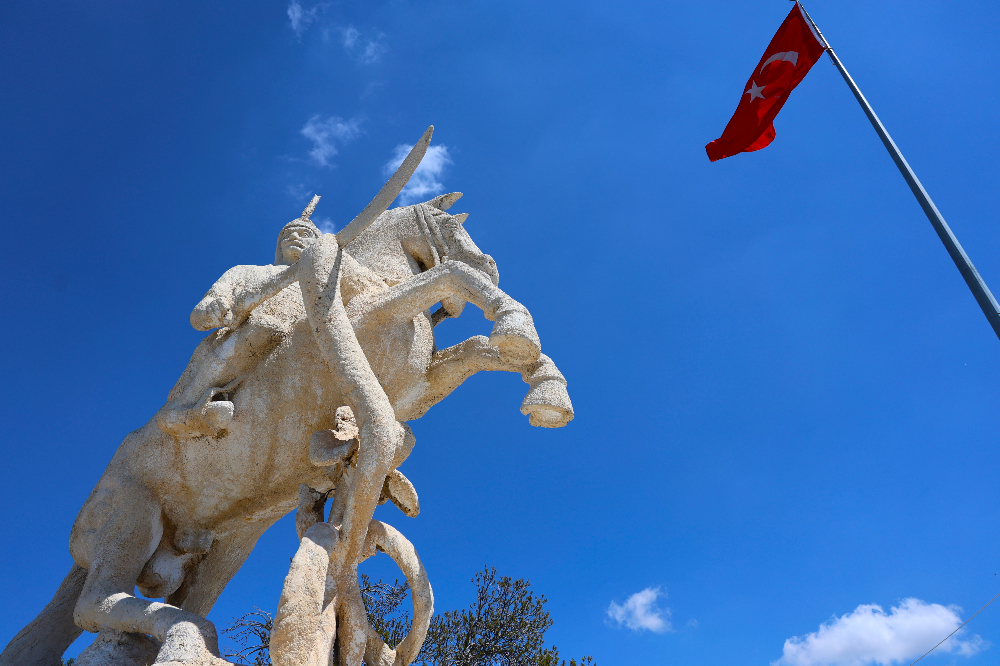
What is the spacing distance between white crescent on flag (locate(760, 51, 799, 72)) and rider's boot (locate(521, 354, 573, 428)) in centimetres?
494

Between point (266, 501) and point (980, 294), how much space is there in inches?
178

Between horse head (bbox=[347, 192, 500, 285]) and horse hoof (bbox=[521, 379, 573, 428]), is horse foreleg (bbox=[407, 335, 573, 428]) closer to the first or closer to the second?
horse hoof (bbox=[521, 379, 573, 428])

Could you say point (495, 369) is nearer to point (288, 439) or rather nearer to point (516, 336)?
point (516, 336)

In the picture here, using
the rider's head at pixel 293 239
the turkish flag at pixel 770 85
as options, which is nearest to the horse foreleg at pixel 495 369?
the rider's head at pixel 293 239

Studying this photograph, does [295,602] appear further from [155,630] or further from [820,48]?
[820,48]

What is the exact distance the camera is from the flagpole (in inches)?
145

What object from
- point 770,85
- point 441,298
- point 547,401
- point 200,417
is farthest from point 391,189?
point 770,85

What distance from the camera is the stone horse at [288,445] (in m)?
3.82

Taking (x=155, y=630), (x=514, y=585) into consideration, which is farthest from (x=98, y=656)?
(x=514, y=585)

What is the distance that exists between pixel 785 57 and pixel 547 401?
5.27m

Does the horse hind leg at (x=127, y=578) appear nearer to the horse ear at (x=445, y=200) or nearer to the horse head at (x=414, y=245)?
the horse head at (x=414, y=245)

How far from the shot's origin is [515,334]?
372 cm

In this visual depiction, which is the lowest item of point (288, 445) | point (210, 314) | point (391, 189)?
point (288, 445)

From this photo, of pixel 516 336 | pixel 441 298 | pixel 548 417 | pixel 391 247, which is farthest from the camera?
pixel 391 247
